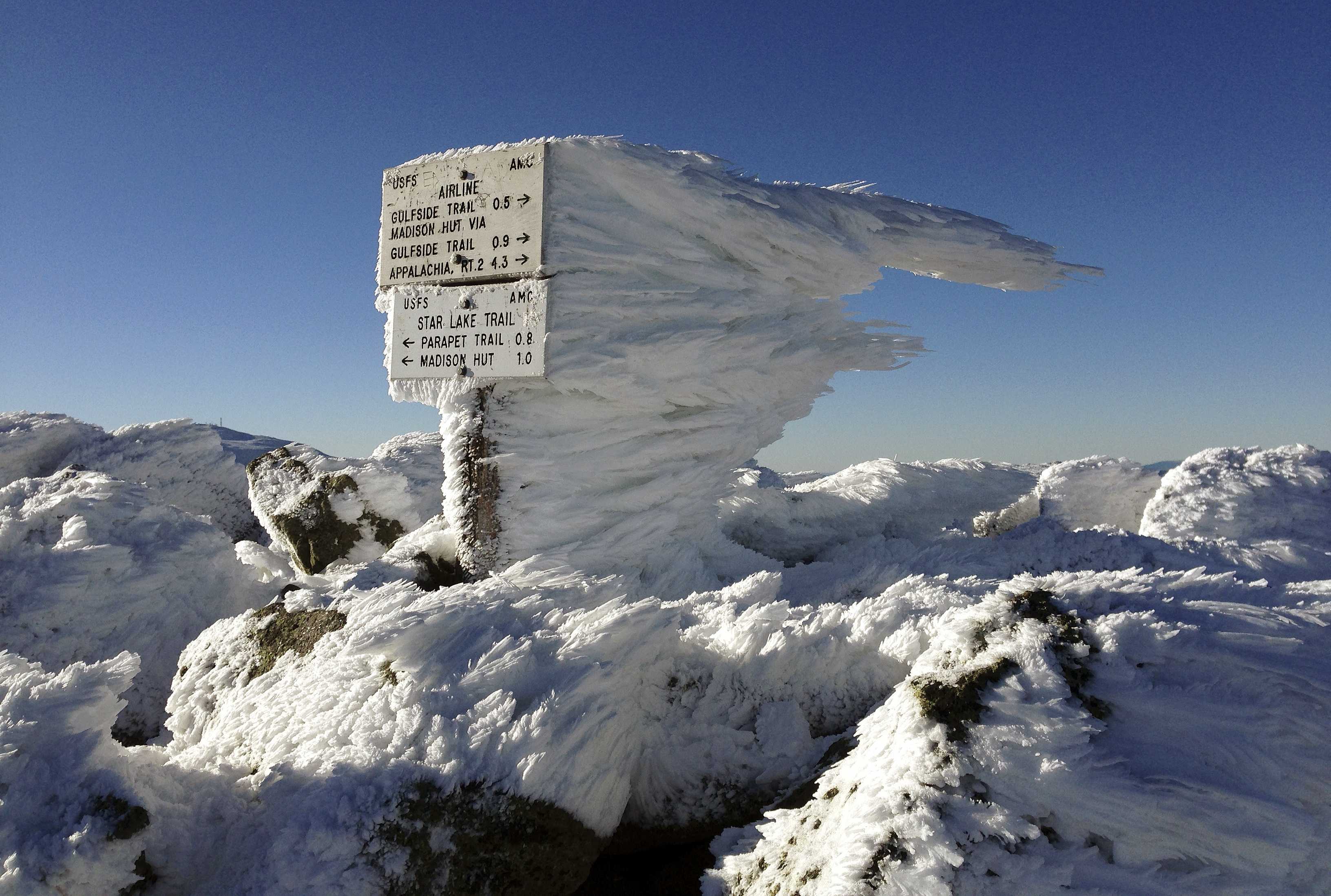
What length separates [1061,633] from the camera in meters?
2.16

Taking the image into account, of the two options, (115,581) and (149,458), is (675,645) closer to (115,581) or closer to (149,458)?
(115,581)

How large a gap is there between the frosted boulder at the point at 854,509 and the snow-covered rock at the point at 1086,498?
0.19 m

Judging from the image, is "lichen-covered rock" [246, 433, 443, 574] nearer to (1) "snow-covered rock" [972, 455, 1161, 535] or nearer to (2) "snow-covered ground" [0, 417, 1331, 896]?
(2) "snow-covered ground" [0, 417, 1331, 896]

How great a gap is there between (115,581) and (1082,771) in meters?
4.75

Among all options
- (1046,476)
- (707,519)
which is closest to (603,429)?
(707,519)

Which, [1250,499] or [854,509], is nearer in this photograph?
[1250,499]

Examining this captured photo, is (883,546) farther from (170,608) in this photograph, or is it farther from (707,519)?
(170,608)

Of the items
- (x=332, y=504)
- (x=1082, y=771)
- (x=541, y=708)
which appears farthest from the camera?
(x=332, y=504)

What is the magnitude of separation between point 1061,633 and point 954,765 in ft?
1.85

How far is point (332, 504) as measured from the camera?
5086 mm

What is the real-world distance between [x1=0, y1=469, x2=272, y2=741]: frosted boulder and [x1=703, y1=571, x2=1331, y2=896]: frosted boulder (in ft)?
11.7

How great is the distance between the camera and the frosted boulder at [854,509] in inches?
197

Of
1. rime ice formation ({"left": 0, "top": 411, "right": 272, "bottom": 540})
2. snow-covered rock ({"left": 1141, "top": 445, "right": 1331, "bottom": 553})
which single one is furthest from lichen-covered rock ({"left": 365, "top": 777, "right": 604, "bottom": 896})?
rime ice formation ({"left": 0, "top": 411, "right": 272, "bottom": 540})

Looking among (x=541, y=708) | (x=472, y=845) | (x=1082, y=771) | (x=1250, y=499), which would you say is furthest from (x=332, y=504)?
(x=1250, y=499)
